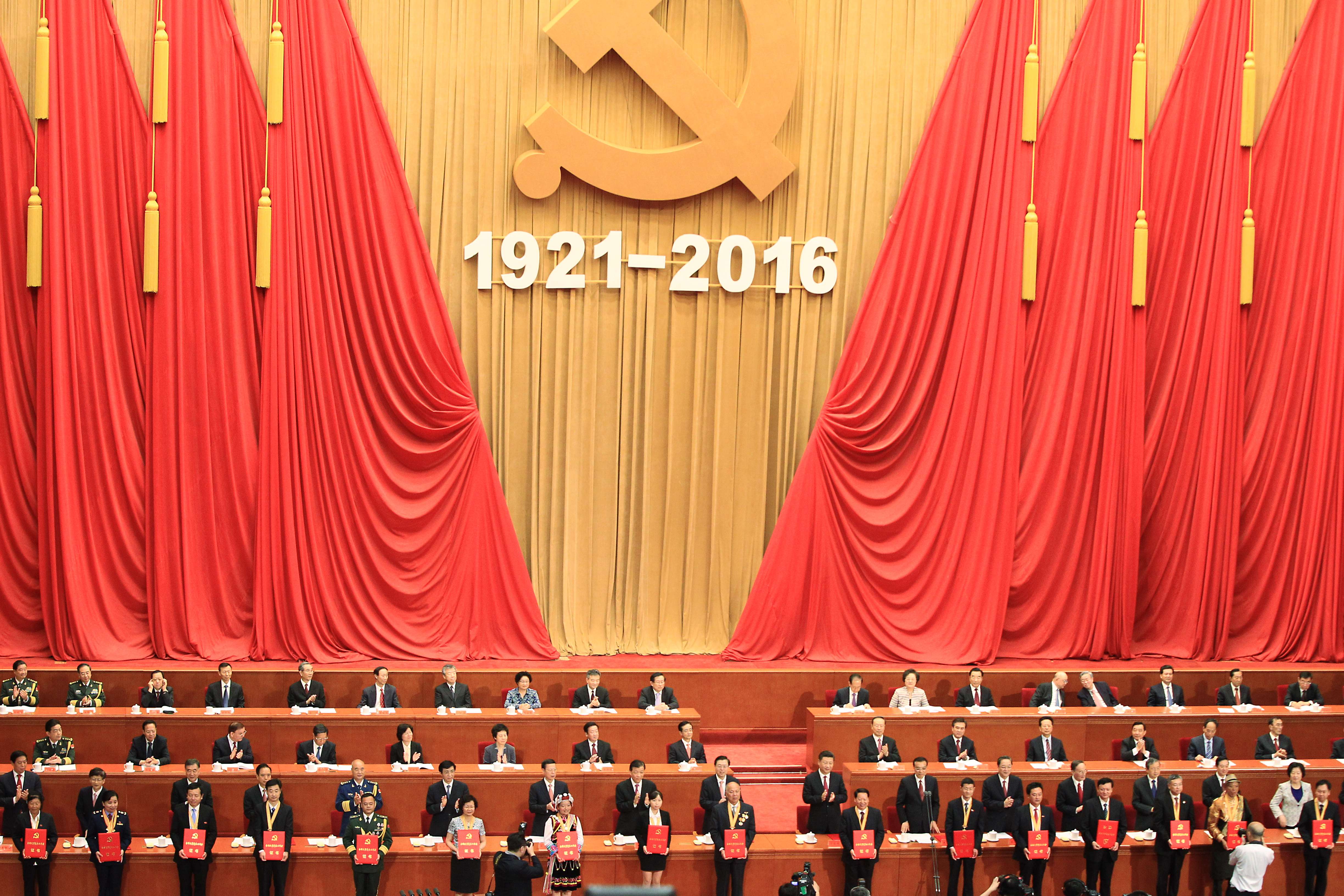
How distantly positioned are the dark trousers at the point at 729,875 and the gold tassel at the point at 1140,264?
19.6 feet

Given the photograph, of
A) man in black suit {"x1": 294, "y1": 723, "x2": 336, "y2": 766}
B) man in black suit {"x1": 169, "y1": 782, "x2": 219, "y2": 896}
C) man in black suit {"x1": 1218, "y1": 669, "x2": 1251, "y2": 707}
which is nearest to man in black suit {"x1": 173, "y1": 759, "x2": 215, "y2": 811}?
man in black suit {"x1": 169, "y1": 782, "x2": 219, "y2": 896}

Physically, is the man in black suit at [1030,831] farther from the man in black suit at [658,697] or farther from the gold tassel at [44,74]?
the gold tassel at [44,74]

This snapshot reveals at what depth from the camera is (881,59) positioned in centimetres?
1130

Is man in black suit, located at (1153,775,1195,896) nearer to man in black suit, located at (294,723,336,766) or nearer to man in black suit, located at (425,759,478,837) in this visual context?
man in black suit, located at (425,759,478,837)

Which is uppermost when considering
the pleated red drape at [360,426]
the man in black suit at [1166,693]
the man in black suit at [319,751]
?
the pleated red drape at [360,426]

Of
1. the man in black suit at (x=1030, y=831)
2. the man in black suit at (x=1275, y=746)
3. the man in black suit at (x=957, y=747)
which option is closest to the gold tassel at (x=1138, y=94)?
the man in black suit at (x=1275, y=746)

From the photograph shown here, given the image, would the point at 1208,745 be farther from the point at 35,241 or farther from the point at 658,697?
the point at 35,241

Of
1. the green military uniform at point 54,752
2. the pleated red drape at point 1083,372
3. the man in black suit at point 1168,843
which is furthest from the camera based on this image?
the pleated red drape at point 1083,372

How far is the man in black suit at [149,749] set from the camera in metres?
8.60

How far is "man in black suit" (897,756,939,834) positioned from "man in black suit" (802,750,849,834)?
380mm

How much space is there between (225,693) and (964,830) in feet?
16.7

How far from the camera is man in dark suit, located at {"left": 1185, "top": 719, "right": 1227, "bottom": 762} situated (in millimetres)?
9164

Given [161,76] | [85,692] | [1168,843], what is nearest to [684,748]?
[1168,843]

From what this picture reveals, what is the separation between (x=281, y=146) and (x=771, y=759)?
20.2ft
